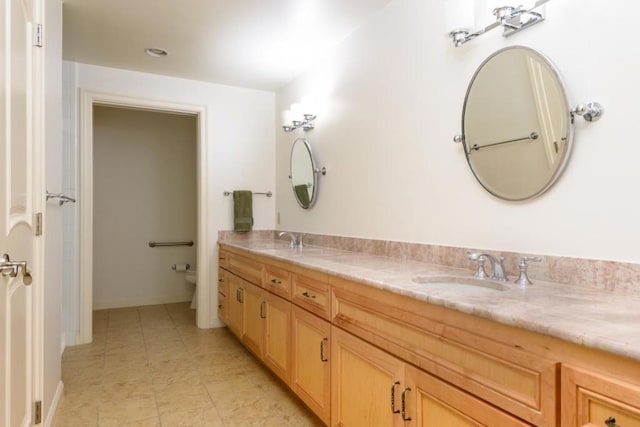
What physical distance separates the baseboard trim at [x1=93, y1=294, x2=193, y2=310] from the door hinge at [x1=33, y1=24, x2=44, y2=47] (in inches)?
137

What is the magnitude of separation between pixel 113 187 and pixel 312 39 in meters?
3.08

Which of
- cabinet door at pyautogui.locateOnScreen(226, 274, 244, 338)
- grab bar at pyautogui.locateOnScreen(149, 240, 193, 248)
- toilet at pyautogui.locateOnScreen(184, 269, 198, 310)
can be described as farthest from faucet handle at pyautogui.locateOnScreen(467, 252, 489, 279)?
grab bar at pyautogui.locateOnScreen(149, 240, 193, 248)

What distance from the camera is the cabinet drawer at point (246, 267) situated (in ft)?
8.61

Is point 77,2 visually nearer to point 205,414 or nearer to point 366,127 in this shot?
point 366,127

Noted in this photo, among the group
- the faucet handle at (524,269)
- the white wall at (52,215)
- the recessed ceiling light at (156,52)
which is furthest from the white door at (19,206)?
the faucet handle at (524,269)

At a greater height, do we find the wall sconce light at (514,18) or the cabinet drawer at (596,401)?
the wall sconce light at (514,18)

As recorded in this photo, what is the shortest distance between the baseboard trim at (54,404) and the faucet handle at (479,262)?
2.07 m

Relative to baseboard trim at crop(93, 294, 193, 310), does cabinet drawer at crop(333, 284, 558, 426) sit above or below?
above

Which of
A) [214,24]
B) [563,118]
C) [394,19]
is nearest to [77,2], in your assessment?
[214,24]

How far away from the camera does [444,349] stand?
1.12 metres

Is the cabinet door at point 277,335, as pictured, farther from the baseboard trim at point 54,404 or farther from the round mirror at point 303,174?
the baseboard trim at point 54,404

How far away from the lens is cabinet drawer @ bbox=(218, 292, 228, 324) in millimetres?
3420

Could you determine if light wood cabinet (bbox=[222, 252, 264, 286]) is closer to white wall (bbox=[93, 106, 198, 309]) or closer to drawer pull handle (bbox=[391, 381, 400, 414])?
drawer pull handle (bbox=[391, 381, 400, 414])

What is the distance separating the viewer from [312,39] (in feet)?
9.26
